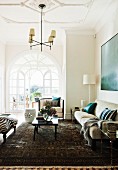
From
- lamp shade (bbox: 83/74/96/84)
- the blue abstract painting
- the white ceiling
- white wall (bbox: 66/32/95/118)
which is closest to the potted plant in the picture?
white wall (bbox: 66/32/95/118)

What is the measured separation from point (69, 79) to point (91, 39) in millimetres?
1748

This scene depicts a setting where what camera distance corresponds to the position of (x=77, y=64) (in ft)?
26.0

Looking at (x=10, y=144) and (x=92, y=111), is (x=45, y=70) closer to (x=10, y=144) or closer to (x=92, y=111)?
(x=92, y=111)

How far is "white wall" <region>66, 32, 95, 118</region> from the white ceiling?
0.43 m

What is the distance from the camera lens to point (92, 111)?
6289 millimetres

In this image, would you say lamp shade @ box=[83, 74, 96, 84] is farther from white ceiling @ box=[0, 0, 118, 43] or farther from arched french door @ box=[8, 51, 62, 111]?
arched french door @ box=[8, 51, 62, 111]

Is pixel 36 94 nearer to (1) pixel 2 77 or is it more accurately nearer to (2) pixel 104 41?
(1) pixel 2 77

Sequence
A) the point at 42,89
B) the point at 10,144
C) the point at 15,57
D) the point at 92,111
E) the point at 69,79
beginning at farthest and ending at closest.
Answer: the point at 42,89 < the point at 15,57 < the point at 69,79 < the point at 92,111 < the point at 10,144

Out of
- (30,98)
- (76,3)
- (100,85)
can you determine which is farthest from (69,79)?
(30,98)

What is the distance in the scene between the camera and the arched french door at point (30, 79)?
1077 centimetres

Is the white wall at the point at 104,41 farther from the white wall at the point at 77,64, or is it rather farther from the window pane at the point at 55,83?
the window pane at the point at 55,83

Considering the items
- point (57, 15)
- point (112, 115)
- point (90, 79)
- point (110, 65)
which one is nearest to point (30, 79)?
point (90, 79)

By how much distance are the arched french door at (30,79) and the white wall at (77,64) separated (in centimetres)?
273

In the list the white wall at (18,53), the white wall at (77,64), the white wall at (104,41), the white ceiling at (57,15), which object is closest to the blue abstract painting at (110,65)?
the white wall at (104,41)
